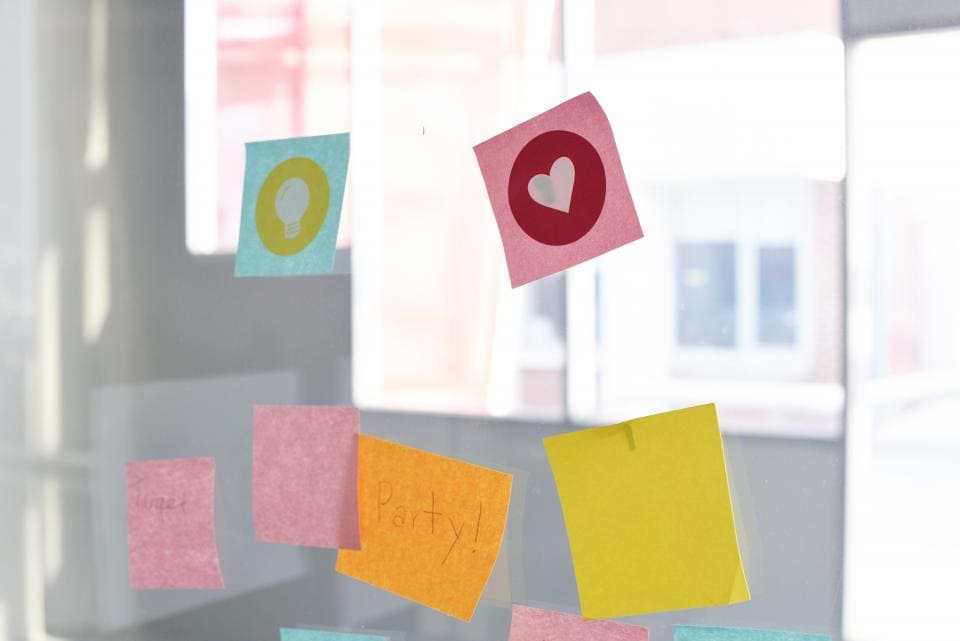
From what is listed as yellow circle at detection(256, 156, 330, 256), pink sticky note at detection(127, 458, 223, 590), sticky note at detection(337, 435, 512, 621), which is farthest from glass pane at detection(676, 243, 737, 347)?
pink sticky note at detection(127, 458, 223, 590)

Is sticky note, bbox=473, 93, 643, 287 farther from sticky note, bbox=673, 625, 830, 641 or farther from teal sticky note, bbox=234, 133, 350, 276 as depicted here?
sticky note, bbox=673, 625, 830, 641

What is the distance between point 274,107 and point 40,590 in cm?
46

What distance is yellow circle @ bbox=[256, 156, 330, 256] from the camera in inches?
25.0

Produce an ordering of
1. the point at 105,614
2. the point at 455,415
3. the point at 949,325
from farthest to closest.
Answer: the point at 105,614 < the point at 455,415 < the point at 949,325

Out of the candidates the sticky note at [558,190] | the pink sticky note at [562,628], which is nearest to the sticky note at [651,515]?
the pink sticky note at [562,628]

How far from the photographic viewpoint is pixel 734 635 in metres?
0.53

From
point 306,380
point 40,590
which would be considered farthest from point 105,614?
point 306,380

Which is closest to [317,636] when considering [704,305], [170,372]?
[170,372]

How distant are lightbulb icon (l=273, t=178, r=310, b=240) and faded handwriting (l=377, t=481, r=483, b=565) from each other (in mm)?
191

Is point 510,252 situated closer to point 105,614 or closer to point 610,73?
point 610,73

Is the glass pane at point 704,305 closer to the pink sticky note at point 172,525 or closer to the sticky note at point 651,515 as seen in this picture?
the sticky note at point 651,515

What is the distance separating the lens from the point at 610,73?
0.55 metres

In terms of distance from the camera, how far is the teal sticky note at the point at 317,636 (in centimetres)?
63

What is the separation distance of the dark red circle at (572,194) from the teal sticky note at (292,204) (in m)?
0.13
